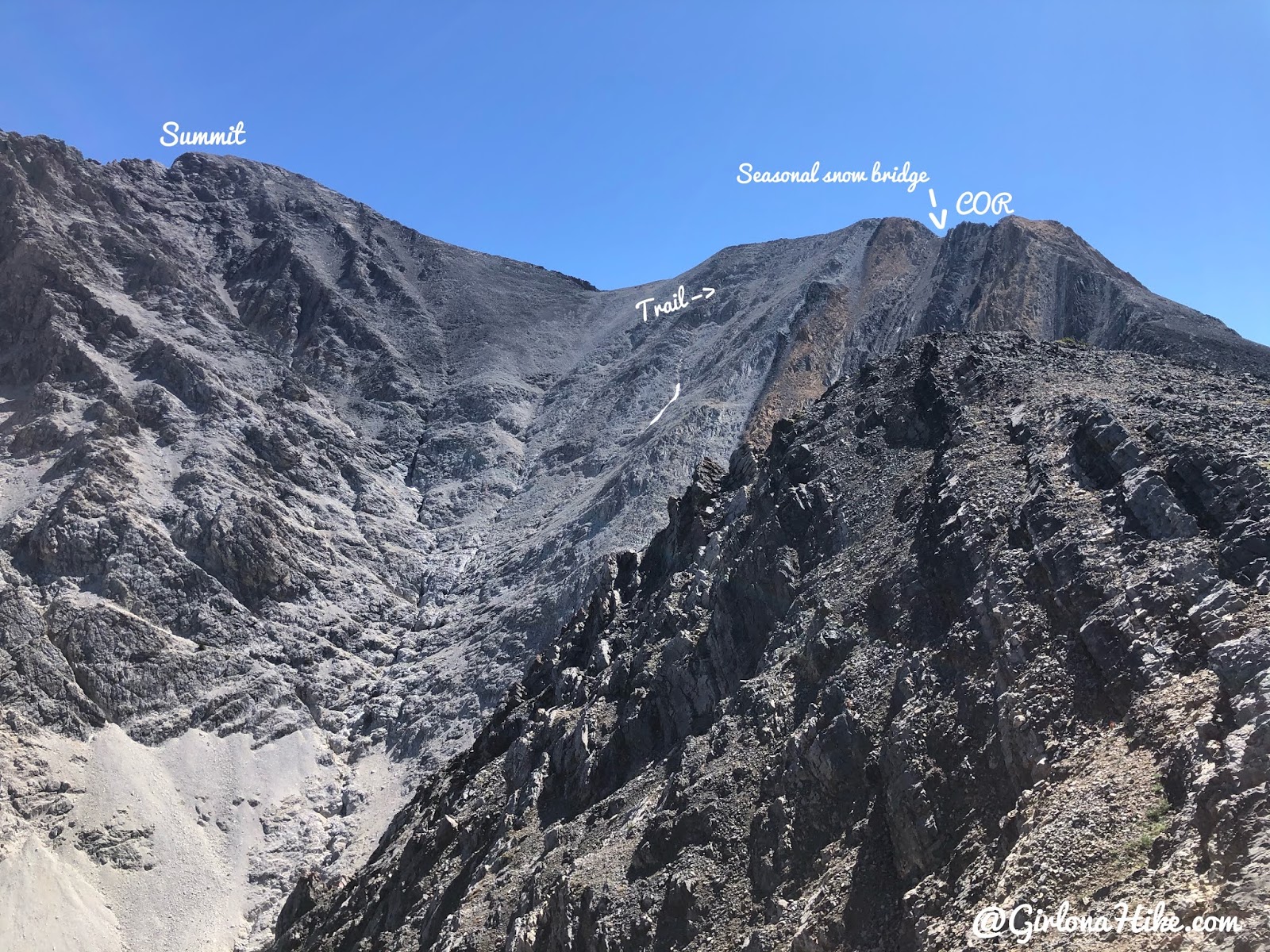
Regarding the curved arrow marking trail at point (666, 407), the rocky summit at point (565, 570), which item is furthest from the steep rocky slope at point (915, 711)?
the curved arrow marking trail at point (666, 407)

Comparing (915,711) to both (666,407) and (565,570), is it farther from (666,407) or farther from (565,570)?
(666,407)

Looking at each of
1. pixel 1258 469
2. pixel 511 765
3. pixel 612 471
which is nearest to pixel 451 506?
pixel 612 471

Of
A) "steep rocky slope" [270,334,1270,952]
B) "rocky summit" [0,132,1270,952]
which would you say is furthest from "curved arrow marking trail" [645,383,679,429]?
"steep rocky slope" [270,334,1270,952]

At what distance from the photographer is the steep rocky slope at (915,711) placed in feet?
61.6

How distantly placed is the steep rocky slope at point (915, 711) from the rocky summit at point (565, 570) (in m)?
0.14

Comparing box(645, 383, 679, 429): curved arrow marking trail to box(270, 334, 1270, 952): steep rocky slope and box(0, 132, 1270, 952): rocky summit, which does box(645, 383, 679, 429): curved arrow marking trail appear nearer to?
box(0, 132, 1270, 952): rocky summit

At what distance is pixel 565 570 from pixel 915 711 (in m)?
57.1

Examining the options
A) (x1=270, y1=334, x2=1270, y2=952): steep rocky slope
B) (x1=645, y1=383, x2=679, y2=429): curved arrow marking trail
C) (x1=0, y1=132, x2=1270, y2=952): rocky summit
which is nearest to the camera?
(x1=270, y1=334, x2=1270, y2=952): steep rocky slope

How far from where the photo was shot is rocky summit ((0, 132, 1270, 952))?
23.6m

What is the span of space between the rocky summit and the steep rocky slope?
0.47 feet

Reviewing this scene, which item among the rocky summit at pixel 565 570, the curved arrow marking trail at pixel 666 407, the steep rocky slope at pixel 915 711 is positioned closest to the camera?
the steep rocky slope at pixel 915 711

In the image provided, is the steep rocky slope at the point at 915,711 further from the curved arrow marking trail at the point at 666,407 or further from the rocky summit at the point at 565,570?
the curved arrow marking trail at the point at 666,407

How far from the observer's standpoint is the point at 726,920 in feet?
83.1

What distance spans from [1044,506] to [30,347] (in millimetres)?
98334
